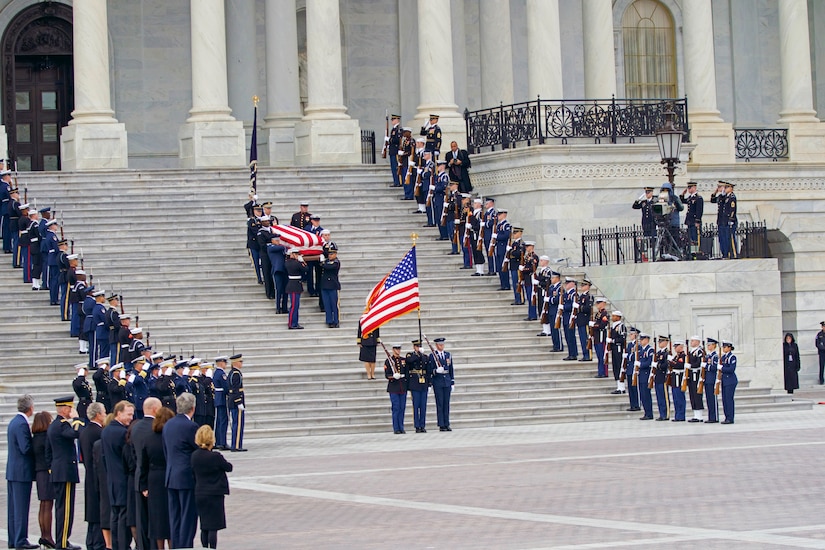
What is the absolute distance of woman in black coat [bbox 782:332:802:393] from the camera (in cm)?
4016

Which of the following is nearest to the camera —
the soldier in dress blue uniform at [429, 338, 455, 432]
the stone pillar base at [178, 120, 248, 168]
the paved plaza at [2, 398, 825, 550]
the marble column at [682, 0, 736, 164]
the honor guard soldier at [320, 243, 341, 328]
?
the paved plaza at [2, 398, 825, 550]

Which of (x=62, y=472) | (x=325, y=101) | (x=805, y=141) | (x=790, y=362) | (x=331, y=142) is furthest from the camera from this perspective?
(x=805, y=141)

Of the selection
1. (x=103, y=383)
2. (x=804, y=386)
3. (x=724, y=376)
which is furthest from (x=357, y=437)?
(x=804, y=386)

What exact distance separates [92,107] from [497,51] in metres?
11.4

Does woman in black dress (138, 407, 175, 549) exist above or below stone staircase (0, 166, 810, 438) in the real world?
below

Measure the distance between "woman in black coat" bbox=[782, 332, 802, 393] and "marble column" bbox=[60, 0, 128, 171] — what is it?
16190mm

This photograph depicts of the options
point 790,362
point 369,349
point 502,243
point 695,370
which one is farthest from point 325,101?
point 695,370

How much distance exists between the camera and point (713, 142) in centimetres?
4469

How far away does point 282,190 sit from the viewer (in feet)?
130

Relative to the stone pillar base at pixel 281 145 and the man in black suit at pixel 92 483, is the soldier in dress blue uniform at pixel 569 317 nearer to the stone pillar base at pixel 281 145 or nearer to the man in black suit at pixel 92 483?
the stone pillar base at pixel 281 145

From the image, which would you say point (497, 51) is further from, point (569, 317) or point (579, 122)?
point (569, 317)

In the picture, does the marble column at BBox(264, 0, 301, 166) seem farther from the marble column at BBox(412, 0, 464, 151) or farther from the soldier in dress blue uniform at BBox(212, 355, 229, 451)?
the soldier in dress blue uniform at BBox(212, 355, 229, 451)

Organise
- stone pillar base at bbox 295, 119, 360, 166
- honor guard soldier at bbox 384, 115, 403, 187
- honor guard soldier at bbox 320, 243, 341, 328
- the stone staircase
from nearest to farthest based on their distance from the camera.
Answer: the stone staircase, honor guard soldier at bbox 320, 243, 341, 328, honor guard soldier at bbox 384, 115, 403, 187, stone pillar base at bbox 295, 119, 360, 166

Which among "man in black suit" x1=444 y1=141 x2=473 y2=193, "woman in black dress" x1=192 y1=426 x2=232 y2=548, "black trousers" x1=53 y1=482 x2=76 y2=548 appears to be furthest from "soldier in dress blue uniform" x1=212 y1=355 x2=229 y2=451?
"man in black suit" x1=444 y1=141 x2=473 y2=193
